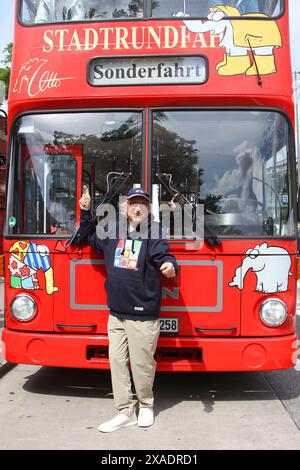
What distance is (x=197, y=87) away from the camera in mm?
4711

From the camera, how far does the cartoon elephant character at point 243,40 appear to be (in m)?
4.71

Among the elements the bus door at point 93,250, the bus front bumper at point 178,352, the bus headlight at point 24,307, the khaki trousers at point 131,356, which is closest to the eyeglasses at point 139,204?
the bus door at point 93,250

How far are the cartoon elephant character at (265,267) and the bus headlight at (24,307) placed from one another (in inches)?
67.0

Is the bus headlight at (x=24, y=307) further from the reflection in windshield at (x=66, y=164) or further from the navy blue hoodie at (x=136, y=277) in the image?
the navy blue hoodie at (x=136, y=277)

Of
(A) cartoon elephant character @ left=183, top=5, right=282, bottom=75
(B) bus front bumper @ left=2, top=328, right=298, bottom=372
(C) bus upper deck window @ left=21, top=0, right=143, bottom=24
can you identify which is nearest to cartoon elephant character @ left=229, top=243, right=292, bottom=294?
(B) bus front bumper @ left=2, top=328, right=298, bottom=372

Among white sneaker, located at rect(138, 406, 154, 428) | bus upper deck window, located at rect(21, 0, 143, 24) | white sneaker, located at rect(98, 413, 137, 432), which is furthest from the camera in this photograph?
bus upper deck window, located at rect(21, 0, 143, 24)

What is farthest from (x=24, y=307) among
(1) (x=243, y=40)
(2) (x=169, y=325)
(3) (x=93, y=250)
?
(1) (x=243, y=40)

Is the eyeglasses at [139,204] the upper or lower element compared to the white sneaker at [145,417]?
upper

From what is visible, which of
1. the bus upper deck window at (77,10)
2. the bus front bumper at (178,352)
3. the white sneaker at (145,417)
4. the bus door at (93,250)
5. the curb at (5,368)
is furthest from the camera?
the curb at (5,368)

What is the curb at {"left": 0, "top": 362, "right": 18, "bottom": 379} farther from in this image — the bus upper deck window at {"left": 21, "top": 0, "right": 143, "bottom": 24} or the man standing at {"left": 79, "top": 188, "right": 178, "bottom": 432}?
the bus upper deck window at {"left": 21, "top": 0, "right": 143, "bottom": 24}

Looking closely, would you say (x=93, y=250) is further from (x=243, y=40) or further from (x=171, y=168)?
(x=243, y=40)

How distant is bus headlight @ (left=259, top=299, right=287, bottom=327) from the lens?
4.71 metres
